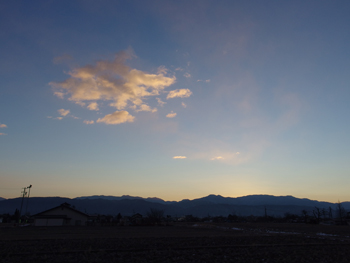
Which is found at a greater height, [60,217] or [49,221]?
[60,217]

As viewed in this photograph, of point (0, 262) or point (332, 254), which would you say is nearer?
point (0, 262)

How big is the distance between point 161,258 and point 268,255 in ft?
21.3

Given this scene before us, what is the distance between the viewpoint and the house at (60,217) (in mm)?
66931

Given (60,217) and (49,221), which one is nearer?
(49,221)

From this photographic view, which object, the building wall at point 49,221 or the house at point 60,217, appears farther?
the house at point 60,217

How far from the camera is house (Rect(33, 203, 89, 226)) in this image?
66931 mm

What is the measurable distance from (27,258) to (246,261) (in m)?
11.7

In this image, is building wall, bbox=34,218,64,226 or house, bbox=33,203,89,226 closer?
building wall, bbox=34,218,64,226

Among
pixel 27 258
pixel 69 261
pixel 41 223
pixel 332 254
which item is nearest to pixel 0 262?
pixel 27 258

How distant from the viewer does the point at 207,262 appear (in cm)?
1354

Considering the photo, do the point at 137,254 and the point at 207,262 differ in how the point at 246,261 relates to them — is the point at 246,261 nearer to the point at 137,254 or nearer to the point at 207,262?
the point at 207,262

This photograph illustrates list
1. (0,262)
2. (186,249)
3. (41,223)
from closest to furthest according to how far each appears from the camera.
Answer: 1. (0,262)
2. (186,249)
3. (41,223)

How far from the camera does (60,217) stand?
222 ft

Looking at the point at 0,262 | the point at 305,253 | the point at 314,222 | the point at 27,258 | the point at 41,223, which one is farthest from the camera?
the point at 314,222
